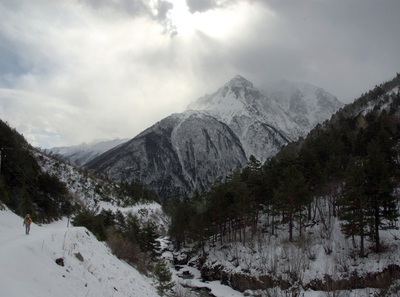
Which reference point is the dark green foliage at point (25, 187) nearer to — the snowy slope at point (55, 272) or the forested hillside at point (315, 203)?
the snowy slope at point (55, 272)

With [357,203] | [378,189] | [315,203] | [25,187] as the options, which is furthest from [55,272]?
[315,203]

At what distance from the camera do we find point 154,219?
354 ft

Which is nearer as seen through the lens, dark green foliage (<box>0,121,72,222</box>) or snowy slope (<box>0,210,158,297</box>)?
snowy slope (<box>0,210,158,297</box>)

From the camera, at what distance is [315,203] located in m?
51.0

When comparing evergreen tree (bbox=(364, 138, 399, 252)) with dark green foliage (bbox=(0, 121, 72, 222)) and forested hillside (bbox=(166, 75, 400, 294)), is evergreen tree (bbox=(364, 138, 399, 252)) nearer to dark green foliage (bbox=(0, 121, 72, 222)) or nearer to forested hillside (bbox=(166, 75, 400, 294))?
forested hillside (bbox=(166, 75, 400, 294))

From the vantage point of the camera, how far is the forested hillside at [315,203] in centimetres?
3181

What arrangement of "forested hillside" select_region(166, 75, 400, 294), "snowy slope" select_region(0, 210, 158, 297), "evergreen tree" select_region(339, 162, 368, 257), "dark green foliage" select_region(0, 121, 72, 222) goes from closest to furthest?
"snowy slope" select_region(0, 210, 158, 297) < "evergreen tree" select_region(339, 162, 368, 257) < "forested hillside" select_region(166, 75, 400, 294) < "dark green foliage" select_region(0, 121, 72, 222)

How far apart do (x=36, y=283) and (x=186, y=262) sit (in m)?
51.0

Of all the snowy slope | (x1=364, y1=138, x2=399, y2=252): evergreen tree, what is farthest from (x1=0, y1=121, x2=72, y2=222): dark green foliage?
(x1=364, y1=138, x2=399, y2=252): evergreen tree

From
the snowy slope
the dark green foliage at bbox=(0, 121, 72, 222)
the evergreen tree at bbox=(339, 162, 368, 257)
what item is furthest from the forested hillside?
the dark green foliage at bbox=(0, 121, 72, 222)

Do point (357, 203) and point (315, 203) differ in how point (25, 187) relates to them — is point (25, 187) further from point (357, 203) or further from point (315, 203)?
point (315, 203)

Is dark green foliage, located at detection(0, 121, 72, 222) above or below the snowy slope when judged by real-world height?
above

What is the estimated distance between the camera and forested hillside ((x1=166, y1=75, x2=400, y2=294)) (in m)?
31.8

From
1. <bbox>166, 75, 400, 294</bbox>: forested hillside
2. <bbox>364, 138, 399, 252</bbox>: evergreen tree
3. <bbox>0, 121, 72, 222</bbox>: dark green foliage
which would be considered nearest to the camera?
<bbox>364, 138, 399, 252</bbox>: evergreen tree
